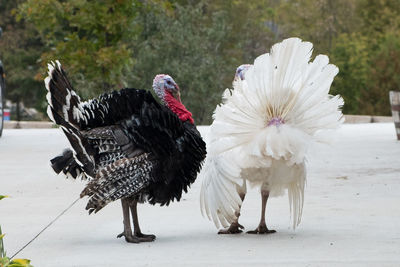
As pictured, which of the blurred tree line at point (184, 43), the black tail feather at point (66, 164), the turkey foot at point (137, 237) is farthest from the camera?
the blurred tree line at point (184, 43)

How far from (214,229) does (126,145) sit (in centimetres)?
119

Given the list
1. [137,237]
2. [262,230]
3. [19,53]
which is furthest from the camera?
[19,53]

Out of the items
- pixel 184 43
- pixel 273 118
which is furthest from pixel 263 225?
pixel 184 43

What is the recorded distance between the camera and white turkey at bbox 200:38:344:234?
6203 mm

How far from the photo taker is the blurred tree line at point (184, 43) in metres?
21.9

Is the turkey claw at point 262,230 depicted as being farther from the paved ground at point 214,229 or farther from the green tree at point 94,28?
the green tree at point 94,28

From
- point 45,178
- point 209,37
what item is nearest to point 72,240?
point 45,178

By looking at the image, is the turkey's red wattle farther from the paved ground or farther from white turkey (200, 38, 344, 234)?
the paved ground

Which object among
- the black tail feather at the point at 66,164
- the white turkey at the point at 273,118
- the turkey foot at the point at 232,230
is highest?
the white turkey at the point at 273,118

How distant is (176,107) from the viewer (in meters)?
6.62

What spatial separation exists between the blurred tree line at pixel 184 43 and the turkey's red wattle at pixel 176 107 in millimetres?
14798

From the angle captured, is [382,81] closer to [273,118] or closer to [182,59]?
[182,59]

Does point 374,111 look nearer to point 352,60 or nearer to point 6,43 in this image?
point 352,60

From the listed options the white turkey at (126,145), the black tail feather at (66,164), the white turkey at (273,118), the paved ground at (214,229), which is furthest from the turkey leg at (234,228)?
the black tail feather at (66,164)
